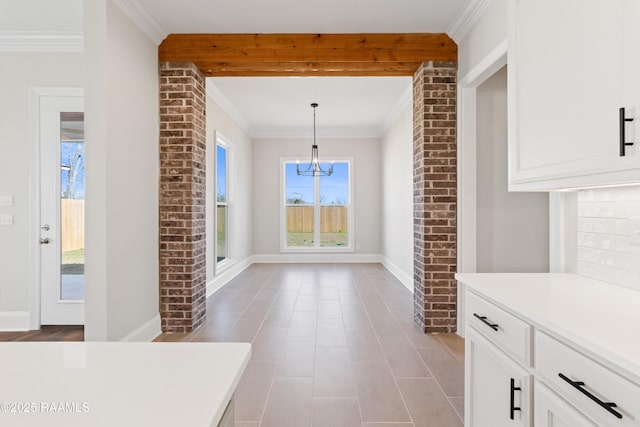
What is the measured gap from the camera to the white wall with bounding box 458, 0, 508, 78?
2691 mm

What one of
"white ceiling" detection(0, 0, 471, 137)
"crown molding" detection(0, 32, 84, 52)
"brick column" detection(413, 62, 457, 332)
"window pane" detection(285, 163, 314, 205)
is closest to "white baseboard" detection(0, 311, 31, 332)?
"crown molding" detection(0, 32, 84, 52)

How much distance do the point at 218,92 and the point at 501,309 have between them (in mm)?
4954

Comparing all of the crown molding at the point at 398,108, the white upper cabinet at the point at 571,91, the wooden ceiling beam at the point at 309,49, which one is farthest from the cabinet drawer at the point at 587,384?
the crown molding at the point at 398,108

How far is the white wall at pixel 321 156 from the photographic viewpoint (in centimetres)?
819

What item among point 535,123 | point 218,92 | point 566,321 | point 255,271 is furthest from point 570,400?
point 255,271

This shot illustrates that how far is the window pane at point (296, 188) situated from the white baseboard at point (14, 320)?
5220 millimetres

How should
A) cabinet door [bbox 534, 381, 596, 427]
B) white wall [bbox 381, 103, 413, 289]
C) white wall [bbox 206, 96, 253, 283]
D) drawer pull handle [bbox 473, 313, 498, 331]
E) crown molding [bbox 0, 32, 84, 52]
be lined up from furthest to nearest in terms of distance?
1. white wall [bbox 381, 103, 413, 289]
2. white wall [bbox 206, 96, 253, 283]
3. crown molding [bbox 0, 32, 84, 52]
4. drawer pull handle [bbox 473, 313, 498, 331]
5. cabinet door [bbox 534, 381, 596, 427]

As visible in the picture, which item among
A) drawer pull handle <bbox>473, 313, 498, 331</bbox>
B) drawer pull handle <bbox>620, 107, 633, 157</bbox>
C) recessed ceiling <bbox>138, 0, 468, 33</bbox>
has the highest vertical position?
recessed ceiling <bbox>138, 0, 468, 33</bbox>

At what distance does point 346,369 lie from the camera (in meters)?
2.80

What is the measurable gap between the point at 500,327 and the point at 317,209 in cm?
691

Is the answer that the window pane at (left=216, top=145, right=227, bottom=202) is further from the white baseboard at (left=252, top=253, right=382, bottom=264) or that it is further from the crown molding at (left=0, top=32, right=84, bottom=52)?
the crown molding at (left=0, top=32, right=84, bottom=52)

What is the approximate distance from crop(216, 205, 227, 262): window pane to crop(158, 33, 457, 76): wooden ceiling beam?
3.08 metres

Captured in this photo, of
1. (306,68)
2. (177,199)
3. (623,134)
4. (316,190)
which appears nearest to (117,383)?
(623,134)

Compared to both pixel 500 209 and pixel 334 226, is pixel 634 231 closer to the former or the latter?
pixel 500 209
